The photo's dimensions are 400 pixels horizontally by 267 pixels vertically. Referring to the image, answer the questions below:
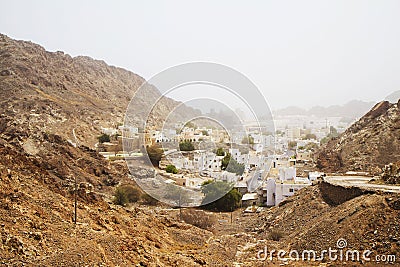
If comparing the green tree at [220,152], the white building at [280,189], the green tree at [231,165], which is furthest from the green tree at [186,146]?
the white building at [280,189]

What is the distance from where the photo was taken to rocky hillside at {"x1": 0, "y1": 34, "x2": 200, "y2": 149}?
30688 millimetres

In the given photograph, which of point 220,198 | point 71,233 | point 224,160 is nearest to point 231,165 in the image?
point 224,160

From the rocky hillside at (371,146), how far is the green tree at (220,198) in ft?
22.2

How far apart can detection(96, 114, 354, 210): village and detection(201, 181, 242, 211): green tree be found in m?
0.98

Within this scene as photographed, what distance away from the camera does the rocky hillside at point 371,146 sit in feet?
66.1

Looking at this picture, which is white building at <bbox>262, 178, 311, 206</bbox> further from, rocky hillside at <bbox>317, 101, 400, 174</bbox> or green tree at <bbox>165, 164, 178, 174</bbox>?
green tree at <bbox>165, 164, 178, 174</bbox>

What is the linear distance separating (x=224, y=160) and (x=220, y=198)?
771 cm

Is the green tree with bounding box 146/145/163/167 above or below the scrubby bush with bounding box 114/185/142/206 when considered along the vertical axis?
above

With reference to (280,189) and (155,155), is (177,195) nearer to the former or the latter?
(280,189)

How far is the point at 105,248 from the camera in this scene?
7516 millimetres

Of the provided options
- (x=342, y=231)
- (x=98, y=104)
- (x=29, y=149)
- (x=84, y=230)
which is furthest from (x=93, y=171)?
(x=98, y=104)

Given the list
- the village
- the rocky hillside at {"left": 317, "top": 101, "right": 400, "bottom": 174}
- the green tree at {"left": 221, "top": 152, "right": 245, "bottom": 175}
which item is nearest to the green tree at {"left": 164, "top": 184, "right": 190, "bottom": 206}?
the village

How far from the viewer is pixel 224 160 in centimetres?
2527

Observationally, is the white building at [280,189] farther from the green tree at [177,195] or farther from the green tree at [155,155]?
the green tree at [155,155]
